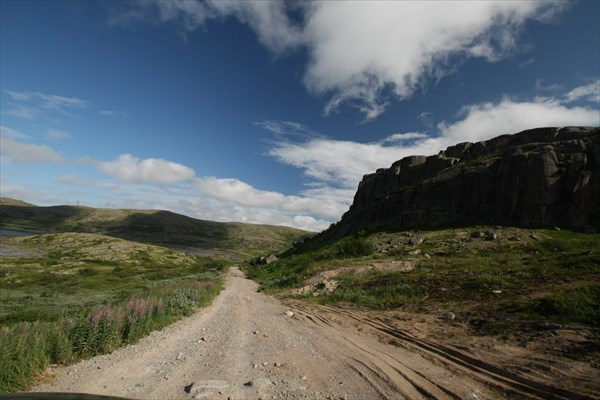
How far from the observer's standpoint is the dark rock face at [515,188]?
57.2 m

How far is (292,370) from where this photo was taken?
34.2ft

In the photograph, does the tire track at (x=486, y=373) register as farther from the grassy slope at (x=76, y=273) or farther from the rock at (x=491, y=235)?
the rock at (x=491, y=235)

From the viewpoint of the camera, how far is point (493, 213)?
6744cm

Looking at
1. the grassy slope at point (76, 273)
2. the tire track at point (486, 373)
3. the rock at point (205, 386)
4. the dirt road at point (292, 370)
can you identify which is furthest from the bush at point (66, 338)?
the grassy slope at point (76, 273)

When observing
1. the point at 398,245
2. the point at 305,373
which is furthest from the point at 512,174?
the point at 305,373

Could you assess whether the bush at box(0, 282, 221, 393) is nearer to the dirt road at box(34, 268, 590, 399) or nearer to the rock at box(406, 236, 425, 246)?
the dirt road at box(34, 268, 590, 399)

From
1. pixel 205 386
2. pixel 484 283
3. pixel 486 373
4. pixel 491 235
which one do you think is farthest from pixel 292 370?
pixel 491 235

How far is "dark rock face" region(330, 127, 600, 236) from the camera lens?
5722 cm

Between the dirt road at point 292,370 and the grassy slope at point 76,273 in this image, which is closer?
the dirt road at point 292,370

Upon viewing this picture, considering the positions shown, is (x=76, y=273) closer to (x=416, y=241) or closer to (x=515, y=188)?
(x=416, y=241)

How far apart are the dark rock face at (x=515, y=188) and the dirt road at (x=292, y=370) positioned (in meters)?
59.9

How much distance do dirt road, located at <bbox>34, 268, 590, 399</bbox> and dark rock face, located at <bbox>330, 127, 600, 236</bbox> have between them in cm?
5989

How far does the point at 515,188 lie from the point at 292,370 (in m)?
69.6

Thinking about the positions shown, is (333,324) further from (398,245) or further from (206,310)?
(398,245)
